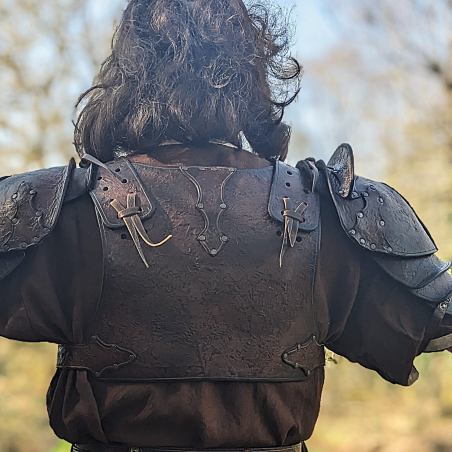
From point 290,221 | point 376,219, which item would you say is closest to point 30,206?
point 290,221

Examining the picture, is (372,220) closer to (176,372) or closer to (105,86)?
(176,372)

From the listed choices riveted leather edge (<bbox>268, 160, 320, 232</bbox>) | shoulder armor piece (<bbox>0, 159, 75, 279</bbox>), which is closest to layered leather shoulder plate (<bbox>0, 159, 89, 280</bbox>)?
shoulder armor piece (<bbox>0, 159, 75, 279</bbox>)

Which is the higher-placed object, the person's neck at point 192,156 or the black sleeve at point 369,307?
the person's neck at point 192,156

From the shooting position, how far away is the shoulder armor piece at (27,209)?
1350 millimetres

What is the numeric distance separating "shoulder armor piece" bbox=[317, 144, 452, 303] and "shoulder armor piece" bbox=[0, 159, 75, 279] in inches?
23.6

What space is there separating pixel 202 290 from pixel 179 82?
1.74 ft

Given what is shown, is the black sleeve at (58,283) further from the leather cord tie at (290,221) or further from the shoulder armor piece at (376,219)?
the shoulder armor piece at (376,219)

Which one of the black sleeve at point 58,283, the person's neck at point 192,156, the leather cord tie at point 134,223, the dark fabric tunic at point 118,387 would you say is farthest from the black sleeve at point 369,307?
the black sleeve at point 58,283

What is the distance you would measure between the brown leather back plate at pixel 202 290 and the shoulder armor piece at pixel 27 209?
0.09 meters

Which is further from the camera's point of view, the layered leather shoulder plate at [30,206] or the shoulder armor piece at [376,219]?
the shoulder armor piece at [376,219]

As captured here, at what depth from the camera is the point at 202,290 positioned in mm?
1362

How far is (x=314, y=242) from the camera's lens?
143 cm

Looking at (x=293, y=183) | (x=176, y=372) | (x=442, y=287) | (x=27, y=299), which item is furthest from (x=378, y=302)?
(x=27, y=299)

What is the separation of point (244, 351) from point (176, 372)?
15 centimetres
